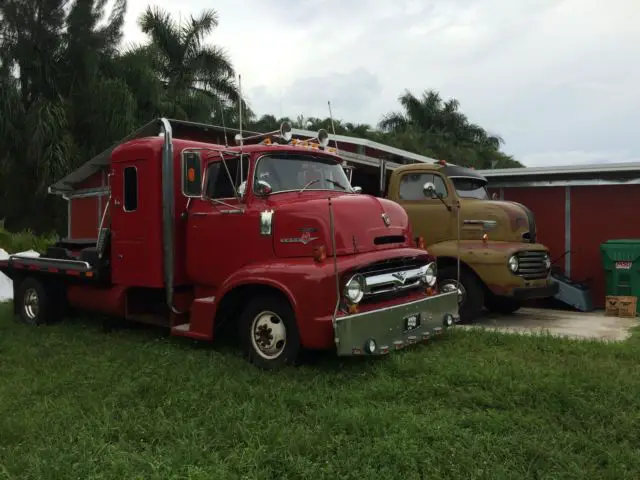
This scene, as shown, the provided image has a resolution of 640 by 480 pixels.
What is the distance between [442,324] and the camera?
248 inches

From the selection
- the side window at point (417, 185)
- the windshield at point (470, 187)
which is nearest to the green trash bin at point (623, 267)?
the windshield at point (470, 187)

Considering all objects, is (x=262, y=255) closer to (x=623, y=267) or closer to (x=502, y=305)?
(x=502, y=305)

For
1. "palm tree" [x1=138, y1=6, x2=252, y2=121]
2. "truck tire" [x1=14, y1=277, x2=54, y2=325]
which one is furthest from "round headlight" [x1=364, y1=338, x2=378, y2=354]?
"palm tree" [x1=138, y1=6, x2=252, y2=121]

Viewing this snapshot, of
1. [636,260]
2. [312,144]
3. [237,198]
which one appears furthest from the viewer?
[636,260]

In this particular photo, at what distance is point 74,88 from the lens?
21.5 meters

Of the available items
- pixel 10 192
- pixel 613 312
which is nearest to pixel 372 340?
pixel 613 312

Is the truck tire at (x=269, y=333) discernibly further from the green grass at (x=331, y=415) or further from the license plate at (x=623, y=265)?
the license plate at (x=623, y=265)

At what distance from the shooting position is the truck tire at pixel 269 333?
5.51 m

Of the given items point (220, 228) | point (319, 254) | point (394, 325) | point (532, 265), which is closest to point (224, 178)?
point (220, 228)

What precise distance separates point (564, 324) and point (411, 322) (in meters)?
3.74

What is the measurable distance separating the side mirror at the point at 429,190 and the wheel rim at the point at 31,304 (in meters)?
6.00

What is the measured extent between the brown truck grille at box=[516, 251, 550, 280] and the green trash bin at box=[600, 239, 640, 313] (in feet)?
7.60

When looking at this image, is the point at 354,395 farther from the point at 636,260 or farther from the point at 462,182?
the point at 636,260

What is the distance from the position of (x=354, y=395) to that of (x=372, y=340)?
2.00ft
